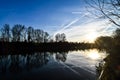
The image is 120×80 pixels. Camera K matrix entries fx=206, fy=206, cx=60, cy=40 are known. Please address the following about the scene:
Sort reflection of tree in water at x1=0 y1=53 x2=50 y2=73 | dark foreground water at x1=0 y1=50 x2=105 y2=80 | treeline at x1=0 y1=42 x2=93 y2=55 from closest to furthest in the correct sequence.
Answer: dark foreground water at x1=0 y1=50 x2=105 y2=80 → reflection of tree in water at x1=0 y1=53 x2=50 y2=73 → treeline at x1=0 y1=42 x2=93 y2=55

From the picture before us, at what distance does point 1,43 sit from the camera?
79625mm

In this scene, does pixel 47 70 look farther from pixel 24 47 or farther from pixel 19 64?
pixel 24 47

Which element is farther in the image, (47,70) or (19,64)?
(19,64)

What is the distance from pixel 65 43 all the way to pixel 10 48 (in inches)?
2529

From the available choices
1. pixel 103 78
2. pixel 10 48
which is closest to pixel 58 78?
pixel 103 78

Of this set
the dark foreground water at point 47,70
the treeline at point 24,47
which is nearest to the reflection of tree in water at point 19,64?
the dark foreground water at point 47,70

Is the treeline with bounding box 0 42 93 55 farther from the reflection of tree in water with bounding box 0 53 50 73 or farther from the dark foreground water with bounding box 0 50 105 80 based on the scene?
the dark foreground water with bounding box 0 50 105 80

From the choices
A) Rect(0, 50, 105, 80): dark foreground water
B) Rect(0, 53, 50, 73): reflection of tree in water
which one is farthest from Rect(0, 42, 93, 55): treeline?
Rect(0, 50, 105, 80): dark foreground water

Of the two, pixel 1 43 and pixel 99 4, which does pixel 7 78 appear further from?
pixel 1 43

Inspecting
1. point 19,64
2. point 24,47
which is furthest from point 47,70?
point 24,47

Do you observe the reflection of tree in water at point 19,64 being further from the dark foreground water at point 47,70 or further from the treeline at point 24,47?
the treeline at point 24,47

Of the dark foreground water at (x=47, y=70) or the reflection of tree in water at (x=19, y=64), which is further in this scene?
the reflection of tree in water at (x=19, y=64)

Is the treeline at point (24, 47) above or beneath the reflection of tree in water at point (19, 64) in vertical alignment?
above

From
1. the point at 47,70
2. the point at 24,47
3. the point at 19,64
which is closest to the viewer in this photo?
the point at 47,70
